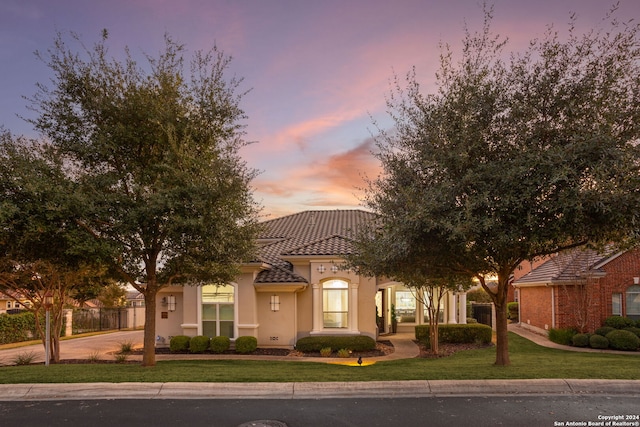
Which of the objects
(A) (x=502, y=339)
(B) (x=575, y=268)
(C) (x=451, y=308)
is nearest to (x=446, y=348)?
(C) (x=451, y=308)

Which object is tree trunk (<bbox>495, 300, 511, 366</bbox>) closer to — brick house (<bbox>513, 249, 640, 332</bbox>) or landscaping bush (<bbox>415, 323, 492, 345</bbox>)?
landscaping bush (<bbox>415, 323, 492, 345</bbox>)

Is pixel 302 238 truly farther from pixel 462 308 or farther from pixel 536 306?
pixel 536 306

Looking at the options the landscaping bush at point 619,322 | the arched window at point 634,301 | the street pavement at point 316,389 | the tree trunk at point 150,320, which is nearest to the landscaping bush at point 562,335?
the landscaping bush at point 619,322

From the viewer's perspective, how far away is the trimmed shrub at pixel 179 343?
61.7 ft

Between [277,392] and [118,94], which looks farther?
[118,94]

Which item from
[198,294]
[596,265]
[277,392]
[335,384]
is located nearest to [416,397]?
[335,384]

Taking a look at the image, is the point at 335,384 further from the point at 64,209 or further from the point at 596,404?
the point at 64,209

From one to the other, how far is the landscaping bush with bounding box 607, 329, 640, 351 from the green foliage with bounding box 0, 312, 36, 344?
87.7 ft

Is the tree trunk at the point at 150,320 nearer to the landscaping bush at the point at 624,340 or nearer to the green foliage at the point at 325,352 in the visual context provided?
the green foliage at the point at 325,352

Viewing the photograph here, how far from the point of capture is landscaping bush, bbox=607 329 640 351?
18250 millimetres

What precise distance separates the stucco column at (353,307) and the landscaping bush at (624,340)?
9695 mm

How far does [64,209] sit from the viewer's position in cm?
1091

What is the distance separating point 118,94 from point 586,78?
11.1 m

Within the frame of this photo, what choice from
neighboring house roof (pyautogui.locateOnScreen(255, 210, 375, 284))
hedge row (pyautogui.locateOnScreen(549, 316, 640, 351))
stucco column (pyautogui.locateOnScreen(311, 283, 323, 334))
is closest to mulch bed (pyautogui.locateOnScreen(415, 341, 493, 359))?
hedge row (pyautogui.locateOnScreen(549, 316, 640, 351))
